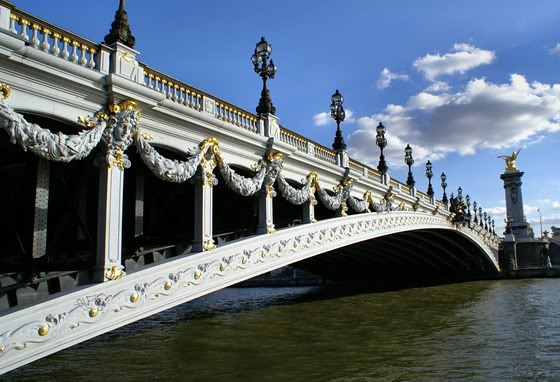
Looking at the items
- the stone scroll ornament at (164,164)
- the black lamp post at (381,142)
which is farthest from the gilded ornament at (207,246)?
the black lamp post at (381,142)

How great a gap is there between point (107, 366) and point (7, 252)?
4.55 metres

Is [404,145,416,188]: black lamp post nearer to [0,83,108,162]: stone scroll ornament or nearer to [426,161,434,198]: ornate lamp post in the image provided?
[426,161,434,198]: ornate lamp post

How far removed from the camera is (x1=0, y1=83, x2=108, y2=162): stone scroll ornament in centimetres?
814

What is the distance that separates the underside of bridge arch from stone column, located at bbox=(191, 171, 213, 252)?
23018 millimetres

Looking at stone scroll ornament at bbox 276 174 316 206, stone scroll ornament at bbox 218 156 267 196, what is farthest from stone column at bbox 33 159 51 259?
stone scroll ornament at bbox 276 174 316 206

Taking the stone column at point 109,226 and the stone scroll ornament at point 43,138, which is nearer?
the stone scroll ornament at point 43,138

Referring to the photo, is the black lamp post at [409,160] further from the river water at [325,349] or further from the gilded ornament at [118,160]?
the gilded ornament at [118,160]

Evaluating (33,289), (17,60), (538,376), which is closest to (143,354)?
(33,289)

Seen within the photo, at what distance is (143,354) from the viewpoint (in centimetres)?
1315

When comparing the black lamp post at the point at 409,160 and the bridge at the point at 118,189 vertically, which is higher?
the black lamp post at the point at 409,160

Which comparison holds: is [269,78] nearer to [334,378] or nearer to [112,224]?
[112,224]

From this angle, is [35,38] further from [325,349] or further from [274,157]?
[325,349]

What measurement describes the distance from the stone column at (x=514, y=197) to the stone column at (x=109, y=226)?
70.9 m

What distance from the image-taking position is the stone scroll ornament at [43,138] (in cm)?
814
